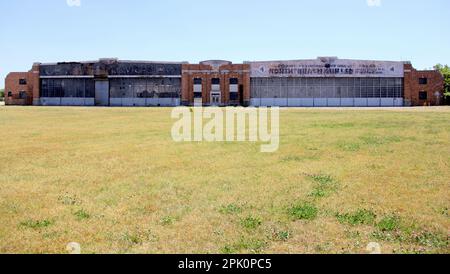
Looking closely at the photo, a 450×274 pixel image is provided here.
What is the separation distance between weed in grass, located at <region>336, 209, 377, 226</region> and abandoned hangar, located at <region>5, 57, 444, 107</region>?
6999 centimetres

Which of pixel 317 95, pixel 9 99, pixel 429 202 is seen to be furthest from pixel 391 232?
pixel 9 99

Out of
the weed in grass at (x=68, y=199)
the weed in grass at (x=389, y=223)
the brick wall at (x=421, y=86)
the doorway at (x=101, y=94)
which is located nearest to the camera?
the weed in grass at (x=389, y=223)

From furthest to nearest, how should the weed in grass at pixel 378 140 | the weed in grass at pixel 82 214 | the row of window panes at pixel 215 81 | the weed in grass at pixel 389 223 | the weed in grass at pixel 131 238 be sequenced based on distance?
the row of window panes at pixel 215 81
the weed in grass at pixel 378 140
the weed in grass at pixel 82 214
the weed in grass at pixel 389 223
the weed in grass at pixel 131 238

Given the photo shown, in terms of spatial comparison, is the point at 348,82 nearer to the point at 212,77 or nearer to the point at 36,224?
the point at 212,77

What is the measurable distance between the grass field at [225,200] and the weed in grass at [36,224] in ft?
0.06

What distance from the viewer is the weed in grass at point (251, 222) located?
7600 millimetres

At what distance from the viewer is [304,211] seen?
8.54 m

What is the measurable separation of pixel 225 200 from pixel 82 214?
3381 mm

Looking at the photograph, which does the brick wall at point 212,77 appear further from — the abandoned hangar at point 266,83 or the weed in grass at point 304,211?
the weed in grass at point 304,211

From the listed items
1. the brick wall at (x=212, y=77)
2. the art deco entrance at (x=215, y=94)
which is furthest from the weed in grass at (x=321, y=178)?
the art deco entrance at (x=215, y=94)

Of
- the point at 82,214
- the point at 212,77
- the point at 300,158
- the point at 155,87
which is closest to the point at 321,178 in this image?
the point at 300,158
